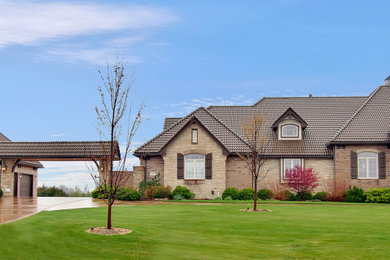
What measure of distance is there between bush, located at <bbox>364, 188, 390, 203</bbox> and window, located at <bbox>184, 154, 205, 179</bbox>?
1143 cm

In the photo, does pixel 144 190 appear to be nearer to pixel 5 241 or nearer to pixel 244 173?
pixel 244 173

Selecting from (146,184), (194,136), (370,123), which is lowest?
(146,184)

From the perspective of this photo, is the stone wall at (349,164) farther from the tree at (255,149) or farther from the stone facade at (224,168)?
the tree at (255,149)

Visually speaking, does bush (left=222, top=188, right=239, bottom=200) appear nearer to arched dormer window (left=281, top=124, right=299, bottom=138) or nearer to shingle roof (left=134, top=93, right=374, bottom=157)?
shingle roof (left=134, top=93, right=374, bottom=157)

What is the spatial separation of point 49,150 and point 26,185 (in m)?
9.59

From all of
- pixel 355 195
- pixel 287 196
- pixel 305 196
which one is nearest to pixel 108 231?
pixel 287 196

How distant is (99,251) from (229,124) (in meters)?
27.8

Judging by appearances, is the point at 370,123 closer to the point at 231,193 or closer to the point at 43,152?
the point at 231,193

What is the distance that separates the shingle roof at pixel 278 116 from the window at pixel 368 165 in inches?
89.2

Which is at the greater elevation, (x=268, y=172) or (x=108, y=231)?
(x=268, y=172)

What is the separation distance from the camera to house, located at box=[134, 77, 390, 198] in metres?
34.5

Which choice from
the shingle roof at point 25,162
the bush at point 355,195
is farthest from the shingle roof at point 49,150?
the bush at point 355,195

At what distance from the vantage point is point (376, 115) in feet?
122

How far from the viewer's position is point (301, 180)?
33312 millimetres
